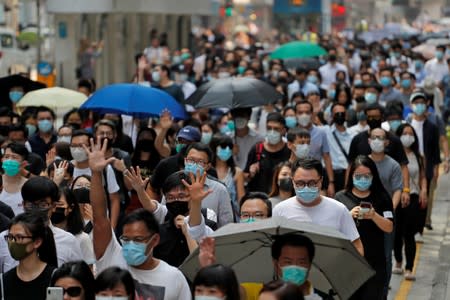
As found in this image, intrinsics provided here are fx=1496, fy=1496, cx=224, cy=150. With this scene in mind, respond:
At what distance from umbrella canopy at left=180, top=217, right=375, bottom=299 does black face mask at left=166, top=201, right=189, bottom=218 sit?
4.85 ft

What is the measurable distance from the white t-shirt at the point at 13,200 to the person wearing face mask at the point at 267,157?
10.2 feet

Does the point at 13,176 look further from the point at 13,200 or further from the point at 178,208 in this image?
the point at 178,208

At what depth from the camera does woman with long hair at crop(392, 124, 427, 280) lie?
14055 millimetres

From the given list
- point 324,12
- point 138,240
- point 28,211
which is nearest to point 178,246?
point 28,211

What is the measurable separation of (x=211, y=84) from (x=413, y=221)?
3.46m

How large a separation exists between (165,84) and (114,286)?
13.7 m

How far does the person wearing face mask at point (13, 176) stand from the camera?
35.8 feet

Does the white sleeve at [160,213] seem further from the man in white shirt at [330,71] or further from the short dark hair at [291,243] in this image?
the man in white shirt at [330,71]

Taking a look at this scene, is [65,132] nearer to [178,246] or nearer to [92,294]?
[178,246]

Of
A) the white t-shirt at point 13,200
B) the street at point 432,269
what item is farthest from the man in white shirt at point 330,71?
the white t-shirt at point 13,200

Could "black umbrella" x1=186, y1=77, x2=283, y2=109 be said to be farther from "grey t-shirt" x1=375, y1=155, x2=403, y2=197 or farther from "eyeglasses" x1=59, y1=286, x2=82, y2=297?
"eyeglasses" x1=59, y1=286, x2=82, y2=297

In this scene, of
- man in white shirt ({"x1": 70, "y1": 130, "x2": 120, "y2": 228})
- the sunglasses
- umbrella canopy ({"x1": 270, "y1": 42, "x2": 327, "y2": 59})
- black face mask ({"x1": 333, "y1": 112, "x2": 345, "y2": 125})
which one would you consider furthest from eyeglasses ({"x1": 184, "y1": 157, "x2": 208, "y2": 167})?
umbrella canopy ({"x1": 270, "y1": 42, "x2": 327, "y2": 59})

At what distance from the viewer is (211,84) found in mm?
16594

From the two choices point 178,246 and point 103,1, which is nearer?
point 178,246
